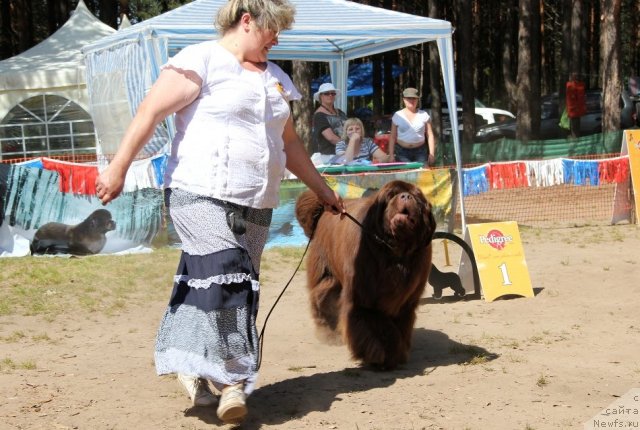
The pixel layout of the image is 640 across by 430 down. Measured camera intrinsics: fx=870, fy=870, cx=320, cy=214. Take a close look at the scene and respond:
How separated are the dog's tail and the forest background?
10546mm

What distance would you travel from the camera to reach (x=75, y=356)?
573 centimetres

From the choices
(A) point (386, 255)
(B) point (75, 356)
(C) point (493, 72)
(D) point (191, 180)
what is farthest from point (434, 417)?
(C) point (493, 72)

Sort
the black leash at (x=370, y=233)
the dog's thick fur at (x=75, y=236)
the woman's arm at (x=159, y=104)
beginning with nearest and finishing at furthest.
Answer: the woman's arm at (x=159, y=104), the black leash at (x=370, y=233), the dog's thick fur at (x=75, y=236)

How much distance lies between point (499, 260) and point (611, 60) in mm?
11373

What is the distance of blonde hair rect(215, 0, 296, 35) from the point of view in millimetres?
4043

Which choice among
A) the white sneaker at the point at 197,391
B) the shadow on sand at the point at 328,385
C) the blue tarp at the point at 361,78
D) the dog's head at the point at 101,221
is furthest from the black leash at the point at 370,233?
the blue tarp at the point at 361,78

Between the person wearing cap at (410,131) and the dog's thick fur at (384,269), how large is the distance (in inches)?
242

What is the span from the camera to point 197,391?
432cm

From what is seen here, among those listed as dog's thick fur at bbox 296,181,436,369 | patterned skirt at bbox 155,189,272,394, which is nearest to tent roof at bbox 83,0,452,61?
dog's thick fur at bbox 296,181,436,369

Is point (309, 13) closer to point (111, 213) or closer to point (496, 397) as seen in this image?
point (111, 213)

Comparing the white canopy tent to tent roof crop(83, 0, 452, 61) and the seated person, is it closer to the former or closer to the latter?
tent roof crop(83, 0, 452, 61)

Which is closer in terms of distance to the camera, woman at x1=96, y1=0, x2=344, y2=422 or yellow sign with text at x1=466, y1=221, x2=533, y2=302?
woman at x1=96, y1=0, x2=344, y2=422

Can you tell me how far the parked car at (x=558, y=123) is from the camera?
27250 mm

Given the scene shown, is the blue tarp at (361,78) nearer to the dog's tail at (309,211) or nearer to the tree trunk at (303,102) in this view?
the tree trunk at (303,102)
